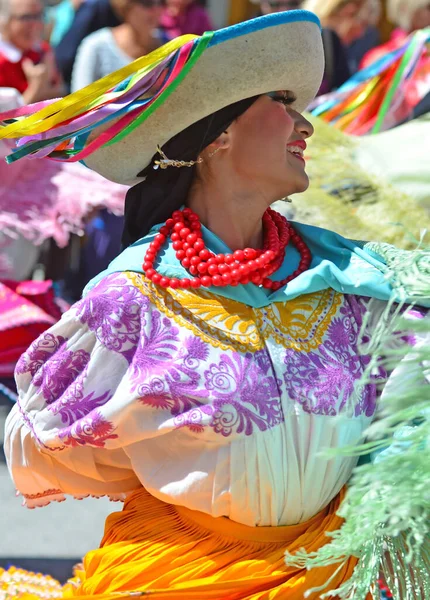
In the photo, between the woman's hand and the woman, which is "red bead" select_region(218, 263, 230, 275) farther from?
the woman's hand

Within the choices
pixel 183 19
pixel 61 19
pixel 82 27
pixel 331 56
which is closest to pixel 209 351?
pixel 331 56

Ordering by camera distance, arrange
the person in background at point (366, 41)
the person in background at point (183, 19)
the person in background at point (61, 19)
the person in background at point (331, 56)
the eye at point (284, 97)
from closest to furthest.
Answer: the eye at point (284, 97), the person in background at point (331, 56), the person in background at point (61, 19), the person in background at point (366, 41), the person in background at point (183, 19)

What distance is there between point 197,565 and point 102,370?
0.44m

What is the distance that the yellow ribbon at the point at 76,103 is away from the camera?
2117 mm

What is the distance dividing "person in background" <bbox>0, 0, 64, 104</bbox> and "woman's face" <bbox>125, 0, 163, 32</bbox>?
447mm

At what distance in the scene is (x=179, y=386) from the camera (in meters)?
2.11

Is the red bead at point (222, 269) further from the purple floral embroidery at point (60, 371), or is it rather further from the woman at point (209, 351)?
the purple floral embroidery at point (60, 371)

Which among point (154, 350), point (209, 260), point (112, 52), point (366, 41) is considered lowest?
point (366, 41)

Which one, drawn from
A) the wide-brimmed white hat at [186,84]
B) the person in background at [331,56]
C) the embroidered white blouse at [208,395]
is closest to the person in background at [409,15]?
the person in background at [331,56]

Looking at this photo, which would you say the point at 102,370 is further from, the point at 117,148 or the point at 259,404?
the point at 117,148

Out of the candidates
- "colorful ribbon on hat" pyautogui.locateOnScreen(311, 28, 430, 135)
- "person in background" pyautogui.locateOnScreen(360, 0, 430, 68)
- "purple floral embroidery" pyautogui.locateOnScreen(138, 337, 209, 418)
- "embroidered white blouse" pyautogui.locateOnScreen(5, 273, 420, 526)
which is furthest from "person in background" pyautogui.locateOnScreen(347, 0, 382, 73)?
"purple floral embroidery" pyautogui.locateOnScreen(138, 337, 209, 418)

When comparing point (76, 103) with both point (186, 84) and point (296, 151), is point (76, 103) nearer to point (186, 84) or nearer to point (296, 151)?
point (186, 84)

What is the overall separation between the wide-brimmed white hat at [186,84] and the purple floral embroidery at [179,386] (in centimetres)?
48

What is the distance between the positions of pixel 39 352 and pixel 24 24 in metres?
3.26
